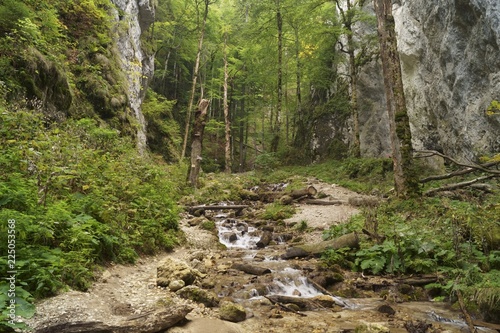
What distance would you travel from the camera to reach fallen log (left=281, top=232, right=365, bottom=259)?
7.02 meters

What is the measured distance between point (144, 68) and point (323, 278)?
20.5 metres

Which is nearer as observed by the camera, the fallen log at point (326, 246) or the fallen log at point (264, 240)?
the fallen log at point (326, 246)

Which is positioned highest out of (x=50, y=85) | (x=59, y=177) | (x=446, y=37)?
(x=446, y=37)

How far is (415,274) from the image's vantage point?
590 cm

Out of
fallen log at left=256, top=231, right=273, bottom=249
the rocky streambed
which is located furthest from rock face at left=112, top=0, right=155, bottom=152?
the rocky streambed

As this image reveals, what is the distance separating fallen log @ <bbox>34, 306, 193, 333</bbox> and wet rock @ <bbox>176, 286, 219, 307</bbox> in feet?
3.02

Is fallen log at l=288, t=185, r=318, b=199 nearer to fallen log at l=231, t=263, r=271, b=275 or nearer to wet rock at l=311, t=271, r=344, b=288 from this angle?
fallen log at l=231, t=263, r=271, b=275

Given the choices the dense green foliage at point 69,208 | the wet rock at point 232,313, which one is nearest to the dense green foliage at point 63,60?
the dense green foliage at point 69,208

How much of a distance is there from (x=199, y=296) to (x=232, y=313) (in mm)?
678

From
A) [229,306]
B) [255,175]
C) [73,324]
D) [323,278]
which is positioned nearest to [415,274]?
[323,278]

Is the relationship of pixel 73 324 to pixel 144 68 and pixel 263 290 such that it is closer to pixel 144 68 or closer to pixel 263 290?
pixel 263 290

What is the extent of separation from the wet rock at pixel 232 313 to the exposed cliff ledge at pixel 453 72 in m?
10.3

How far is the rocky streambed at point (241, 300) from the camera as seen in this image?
11.4ft

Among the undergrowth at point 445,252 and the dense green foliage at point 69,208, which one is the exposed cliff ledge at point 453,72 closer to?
the undergrowth at point 445,252
